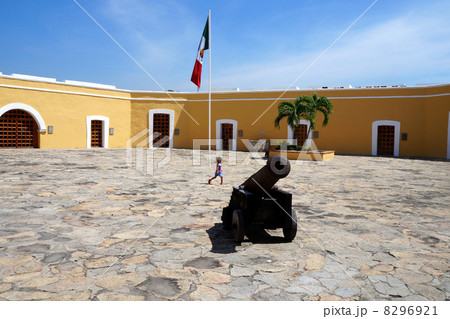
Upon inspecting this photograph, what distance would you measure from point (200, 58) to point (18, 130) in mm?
9575

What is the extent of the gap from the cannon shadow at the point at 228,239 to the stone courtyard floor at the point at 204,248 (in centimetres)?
1

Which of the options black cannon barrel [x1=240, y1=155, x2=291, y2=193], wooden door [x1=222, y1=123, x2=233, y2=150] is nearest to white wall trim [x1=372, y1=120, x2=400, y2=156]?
wooden door [x1=222, y1=123, x2=233, y2=150]

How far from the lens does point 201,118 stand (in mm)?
20000

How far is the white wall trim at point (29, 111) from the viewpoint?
15.1 metres

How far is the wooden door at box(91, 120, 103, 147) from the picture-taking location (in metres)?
18.2

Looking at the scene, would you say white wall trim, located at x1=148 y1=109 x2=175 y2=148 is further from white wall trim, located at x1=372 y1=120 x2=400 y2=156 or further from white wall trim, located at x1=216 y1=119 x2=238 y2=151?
white wall trim, located at x1=372 y1=120 x2=400 y2=156

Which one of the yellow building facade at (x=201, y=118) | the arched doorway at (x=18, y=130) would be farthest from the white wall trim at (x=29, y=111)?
the arched doorway at (x=18, y=130)

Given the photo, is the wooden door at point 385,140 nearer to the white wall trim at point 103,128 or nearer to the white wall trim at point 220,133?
the white wall trim at point 220,133

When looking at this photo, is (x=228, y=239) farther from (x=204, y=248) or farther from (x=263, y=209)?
(x=263, y=209)

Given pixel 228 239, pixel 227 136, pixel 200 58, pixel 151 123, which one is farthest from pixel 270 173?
pixel 151 123

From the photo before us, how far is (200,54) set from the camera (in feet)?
46.8
